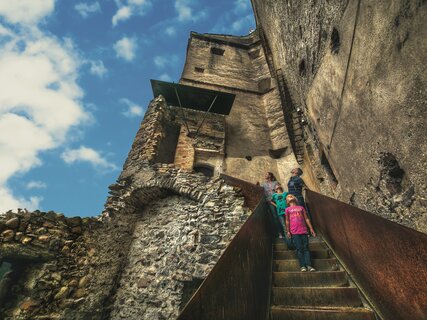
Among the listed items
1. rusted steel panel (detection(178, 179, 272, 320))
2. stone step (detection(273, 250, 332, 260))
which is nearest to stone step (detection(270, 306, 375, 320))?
rusted steel panel (detection(178, 179, 272, 320))

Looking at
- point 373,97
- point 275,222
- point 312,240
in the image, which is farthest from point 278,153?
point 373,97

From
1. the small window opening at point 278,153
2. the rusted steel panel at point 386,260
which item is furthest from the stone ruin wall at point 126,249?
the small window opening at point 278,153

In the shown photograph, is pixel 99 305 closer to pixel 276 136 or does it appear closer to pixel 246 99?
pixel 276 136

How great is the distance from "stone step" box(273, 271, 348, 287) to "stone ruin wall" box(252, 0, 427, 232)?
4.40 ft

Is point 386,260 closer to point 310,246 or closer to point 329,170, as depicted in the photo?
point 310,246

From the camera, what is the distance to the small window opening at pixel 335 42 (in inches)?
183

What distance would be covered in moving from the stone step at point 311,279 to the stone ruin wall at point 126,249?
1.40m

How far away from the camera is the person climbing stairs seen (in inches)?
91.9

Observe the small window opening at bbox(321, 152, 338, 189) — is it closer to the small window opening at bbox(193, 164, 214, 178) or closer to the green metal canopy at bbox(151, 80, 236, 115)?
the small window opening at bbox(193, 164, 214, 178)

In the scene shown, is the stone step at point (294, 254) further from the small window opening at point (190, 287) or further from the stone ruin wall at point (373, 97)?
the small window opening at point (190, 287)

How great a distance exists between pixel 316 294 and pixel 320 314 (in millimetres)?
320

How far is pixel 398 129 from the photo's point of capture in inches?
126

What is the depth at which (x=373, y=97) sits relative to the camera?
3.64 meters

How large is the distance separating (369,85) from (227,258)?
3641mm
